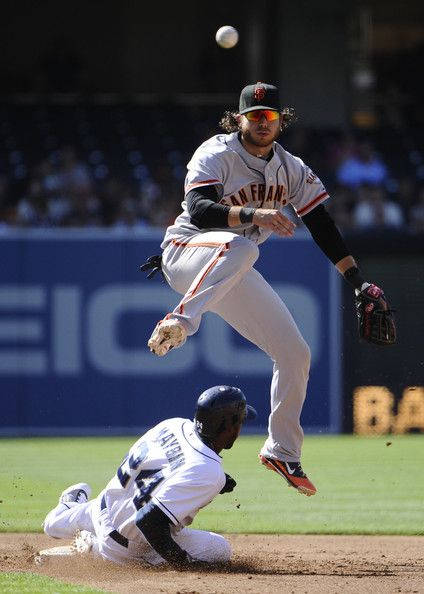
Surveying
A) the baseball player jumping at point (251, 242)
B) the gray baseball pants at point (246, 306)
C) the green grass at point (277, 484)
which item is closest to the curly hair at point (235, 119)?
the baseball player jumping at point (251, 242)

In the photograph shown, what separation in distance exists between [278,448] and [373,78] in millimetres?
13440

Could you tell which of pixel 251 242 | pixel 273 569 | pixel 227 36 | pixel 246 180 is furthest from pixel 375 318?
pixel 227 36

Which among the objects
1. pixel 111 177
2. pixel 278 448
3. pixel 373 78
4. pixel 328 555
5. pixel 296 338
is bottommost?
pixel 328 555

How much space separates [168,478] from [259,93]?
1959mm

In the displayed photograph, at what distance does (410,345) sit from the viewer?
1207cm

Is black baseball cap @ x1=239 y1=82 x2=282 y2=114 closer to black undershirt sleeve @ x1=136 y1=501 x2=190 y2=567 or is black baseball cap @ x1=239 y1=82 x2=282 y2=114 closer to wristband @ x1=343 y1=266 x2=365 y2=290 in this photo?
wristband @ x1=343 y1=266 x2=365 y2=290

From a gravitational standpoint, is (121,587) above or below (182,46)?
below

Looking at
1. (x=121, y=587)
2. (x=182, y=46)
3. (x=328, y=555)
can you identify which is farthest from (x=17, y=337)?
(x=182, y=46)

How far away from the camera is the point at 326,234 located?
6.57 m

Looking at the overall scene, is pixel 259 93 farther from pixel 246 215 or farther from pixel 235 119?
pixel 246 215

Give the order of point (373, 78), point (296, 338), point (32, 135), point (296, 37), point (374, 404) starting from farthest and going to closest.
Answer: point (373, 78) < point (296, 37) < point (32, 135) < point (374, 404) < point (296, 338)

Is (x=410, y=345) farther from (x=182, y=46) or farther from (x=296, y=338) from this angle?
(x=182, y=46)

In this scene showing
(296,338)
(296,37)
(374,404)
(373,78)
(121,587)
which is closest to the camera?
(121,587)

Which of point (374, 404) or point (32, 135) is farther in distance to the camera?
point (32, 135)
